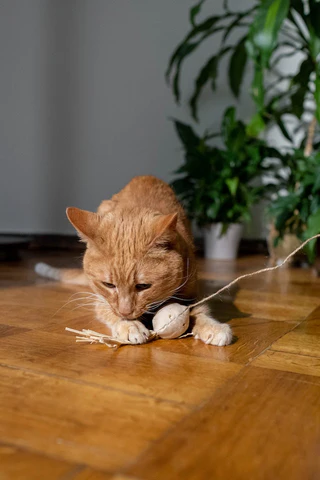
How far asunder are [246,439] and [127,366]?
388mm

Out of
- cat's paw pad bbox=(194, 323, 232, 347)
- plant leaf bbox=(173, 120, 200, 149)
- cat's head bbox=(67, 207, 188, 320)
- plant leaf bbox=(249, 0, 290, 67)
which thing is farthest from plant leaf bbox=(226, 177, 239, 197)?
cat's paw pad bbox=(194, 323, 232, 347)

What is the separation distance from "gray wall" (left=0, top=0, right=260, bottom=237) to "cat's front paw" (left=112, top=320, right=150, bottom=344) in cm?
249

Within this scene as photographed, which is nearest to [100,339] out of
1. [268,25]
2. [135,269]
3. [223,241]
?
[135,269]

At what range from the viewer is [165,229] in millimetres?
1290

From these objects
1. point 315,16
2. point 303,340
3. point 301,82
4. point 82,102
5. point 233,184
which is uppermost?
point 315,16

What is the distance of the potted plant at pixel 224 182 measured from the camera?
3100mm

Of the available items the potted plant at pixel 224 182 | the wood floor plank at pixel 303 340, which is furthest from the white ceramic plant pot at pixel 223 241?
the wood floor plank at pixel 303 340

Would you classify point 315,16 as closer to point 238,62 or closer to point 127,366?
point 238,62

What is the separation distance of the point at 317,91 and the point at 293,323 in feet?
4.09

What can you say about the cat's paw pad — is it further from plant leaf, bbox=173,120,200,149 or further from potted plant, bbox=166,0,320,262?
plant leaf, bbox=173,120,200,149

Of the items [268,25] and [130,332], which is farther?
[268,25]

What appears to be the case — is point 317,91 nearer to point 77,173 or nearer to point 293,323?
point 293,323

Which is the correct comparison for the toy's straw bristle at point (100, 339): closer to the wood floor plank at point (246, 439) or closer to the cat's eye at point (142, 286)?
the cat's eye at point (142, 286)

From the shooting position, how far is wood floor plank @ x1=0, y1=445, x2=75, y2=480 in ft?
2.16
